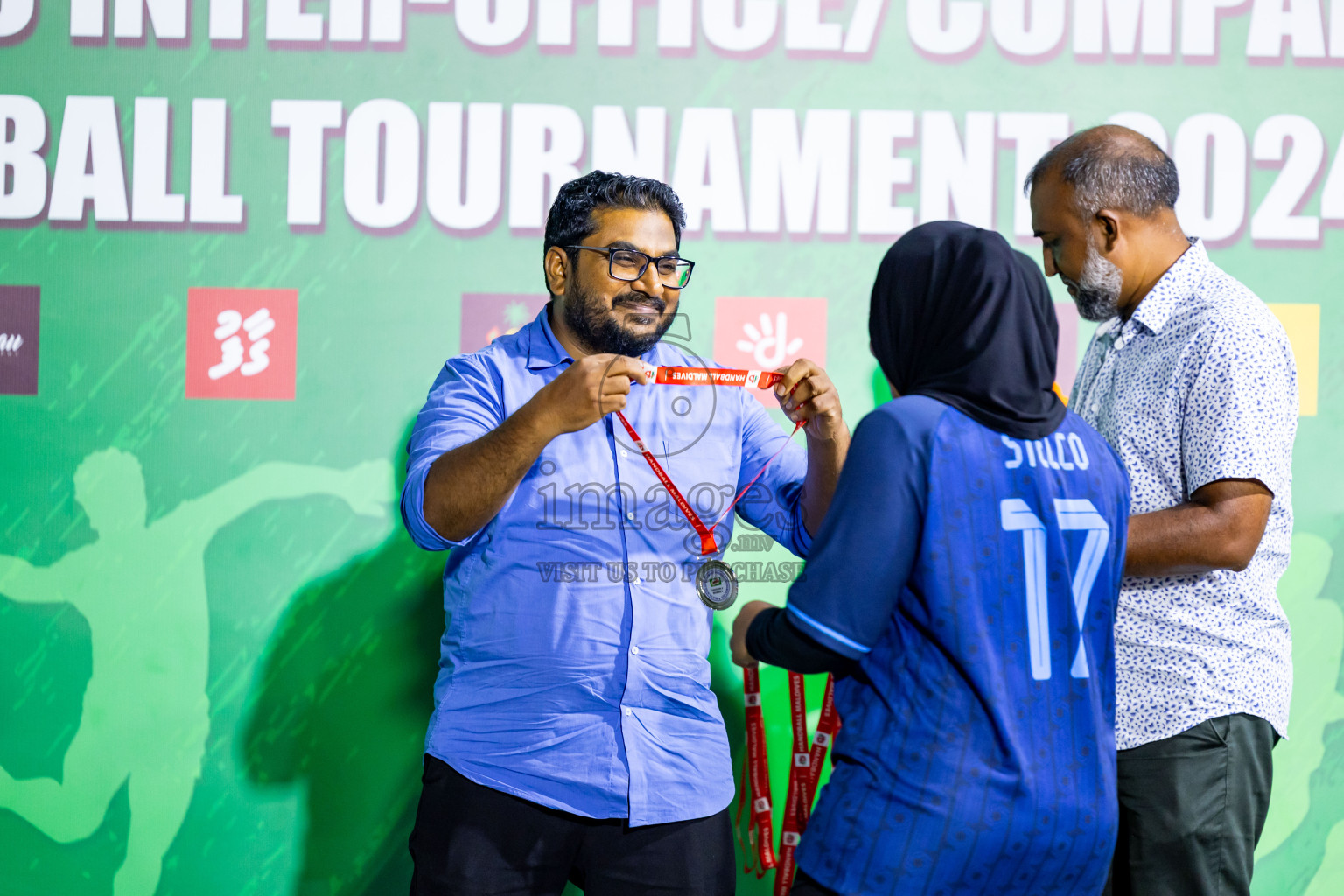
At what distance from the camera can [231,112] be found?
2467 mm

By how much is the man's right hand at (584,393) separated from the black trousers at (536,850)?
0.67 meters

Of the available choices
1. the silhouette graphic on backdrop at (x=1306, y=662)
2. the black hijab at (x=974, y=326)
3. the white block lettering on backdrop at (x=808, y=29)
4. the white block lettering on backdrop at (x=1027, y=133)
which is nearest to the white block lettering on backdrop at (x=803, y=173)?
the white block lettering on backdrop at (x=808, y=29)

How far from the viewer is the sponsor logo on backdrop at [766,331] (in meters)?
2.46

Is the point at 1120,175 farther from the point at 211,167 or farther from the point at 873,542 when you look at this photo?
the point at 211,167

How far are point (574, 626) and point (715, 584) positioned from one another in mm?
276

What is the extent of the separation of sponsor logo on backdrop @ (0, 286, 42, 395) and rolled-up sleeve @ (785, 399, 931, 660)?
227 centimetres

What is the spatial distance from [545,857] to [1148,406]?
1.26 metres

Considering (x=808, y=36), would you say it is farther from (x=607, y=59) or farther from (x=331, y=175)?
(x=331, y=175)

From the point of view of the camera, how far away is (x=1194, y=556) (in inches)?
57.2

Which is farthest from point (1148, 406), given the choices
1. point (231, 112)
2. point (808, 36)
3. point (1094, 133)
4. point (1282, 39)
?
point (231, 112)

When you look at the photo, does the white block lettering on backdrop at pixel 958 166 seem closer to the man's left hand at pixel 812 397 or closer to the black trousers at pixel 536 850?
the man's left hand at pixel 812 397

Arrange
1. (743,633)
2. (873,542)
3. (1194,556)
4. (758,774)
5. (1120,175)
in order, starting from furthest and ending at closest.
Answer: (758,774) < (1120,175) < (1194,556) < (743,633) < (873,542)

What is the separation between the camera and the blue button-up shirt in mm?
1671

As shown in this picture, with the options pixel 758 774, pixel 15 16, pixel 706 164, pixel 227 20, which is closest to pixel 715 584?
pixel 758 774
